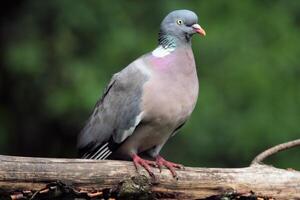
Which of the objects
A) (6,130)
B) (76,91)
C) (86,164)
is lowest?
(6,130)

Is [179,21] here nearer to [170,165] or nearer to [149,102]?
[149,102]

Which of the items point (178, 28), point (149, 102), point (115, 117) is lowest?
point (115, 117)

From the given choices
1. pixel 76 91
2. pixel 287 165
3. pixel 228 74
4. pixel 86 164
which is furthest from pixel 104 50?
pixel 86 164

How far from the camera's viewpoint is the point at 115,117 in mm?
5469

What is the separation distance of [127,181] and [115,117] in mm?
818

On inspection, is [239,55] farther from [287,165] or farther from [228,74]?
[287,165]

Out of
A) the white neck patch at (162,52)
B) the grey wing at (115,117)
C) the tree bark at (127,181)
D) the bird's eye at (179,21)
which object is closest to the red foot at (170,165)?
the tree bark at (127,181)

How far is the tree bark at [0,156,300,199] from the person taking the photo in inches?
180

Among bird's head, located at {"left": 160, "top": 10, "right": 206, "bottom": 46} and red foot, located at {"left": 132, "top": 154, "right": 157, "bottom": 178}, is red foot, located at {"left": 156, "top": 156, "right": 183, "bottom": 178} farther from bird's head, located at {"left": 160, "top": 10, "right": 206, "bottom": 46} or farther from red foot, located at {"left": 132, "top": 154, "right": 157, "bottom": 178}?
bird's head, located at {"left": 160, "top": 10, "right": 206, "bottom": 46}

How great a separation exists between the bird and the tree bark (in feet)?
1.10

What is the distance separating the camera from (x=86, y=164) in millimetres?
4699

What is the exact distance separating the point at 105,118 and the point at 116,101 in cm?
12

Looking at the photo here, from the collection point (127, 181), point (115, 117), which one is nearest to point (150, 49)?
point (115, 117)

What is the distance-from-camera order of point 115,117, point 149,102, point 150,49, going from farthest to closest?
point 150,49 → point 115,117 → point 149,102
